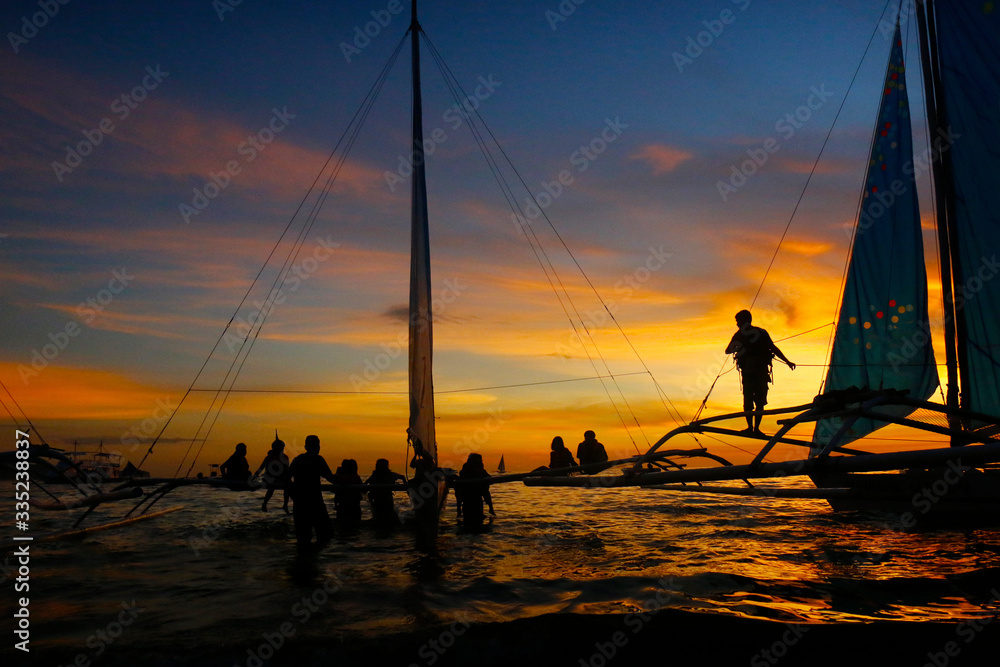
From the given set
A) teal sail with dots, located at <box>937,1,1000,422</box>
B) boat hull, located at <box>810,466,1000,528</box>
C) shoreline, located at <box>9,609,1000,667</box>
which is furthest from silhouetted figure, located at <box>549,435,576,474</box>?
shoreline, located at <box>9,609,1000,667</box>

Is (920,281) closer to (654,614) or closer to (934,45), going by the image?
(934,45)

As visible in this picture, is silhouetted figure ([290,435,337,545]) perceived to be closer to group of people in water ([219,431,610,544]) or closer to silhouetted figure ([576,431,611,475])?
group of people in water ([219,431,610,544])

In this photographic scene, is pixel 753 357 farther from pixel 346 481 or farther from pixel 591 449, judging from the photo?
pixel 346 481

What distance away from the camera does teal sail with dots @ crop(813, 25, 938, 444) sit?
19.6 meters

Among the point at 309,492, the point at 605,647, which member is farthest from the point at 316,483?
the point at 605,647

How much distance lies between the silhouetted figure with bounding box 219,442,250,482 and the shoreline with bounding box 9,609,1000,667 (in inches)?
506

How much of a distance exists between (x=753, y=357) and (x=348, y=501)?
12.0 metres

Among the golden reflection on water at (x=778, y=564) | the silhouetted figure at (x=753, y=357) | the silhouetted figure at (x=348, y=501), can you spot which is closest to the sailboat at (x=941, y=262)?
the golden reflection on water at (x=778, y=564)

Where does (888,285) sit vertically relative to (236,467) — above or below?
above

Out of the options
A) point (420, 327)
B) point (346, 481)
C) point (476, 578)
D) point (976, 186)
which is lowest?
point (476, 578)

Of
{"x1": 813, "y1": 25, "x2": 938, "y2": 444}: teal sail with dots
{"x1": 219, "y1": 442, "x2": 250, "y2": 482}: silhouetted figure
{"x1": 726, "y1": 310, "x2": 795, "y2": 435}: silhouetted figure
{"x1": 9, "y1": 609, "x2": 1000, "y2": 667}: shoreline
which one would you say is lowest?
{"x1": 9, "y1": 609, "x2": 1000, "y2": 667}: shoreline

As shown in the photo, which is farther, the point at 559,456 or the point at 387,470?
the point at 559,456

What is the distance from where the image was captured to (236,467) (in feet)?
64.8

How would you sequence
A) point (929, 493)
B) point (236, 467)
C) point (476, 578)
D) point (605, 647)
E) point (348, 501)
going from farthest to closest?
point (236, 467) < point (348, 501) < point (929, 493) < point (476, 578) < point (605, 647)
